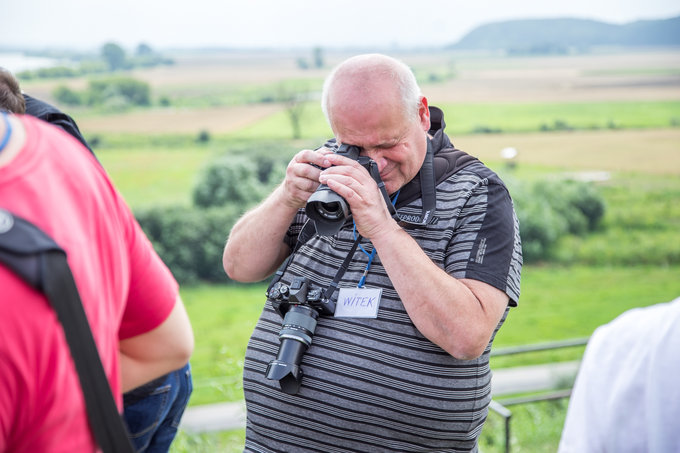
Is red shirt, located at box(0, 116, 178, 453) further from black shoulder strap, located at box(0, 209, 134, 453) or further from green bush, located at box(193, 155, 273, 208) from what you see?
green bush, located at box(193, 155, 273, 208)

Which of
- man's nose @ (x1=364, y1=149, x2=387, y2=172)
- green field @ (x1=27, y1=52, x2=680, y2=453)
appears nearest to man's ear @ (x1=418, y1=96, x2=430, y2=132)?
man's nose @ (x1=364, y1=149, x2=387, y2=172)

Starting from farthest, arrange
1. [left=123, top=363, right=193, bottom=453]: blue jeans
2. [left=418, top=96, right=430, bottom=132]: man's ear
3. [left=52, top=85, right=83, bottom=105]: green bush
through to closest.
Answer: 1. [left=52, top=85, right=83, bottom=105]: green bush
2. [left=418, top=96, right=430, bottom=132]: man's ear
3. [left=123, top=363, right=193, bottom=453]: blue jeans

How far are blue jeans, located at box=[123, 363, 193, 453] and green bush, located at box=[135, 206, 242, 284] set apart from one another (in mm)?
30084

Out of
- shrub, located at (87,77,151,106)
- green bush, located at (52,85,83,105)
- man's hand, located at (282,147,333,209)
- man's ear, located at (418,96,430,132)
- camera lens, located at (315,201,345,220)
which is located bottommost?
shrub, located at (87,77,151,106)

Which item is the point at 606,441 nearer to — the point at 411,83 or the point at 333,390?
the point at 333,390

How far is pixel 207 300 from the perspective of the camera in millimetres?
32031

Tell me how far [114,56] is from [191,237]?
14.3 metres

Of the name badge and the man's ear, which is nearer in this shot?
the name badge

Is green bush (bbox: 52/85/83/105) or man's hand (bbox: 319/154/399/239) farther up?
man's hand (bbox: 319/154/399/239)

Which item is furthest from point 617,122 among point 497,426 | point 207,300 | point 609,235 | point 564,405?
point 497,426

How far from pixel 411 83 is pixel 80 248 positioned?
1.30 meters

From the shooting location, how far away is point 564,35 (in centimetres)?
4266

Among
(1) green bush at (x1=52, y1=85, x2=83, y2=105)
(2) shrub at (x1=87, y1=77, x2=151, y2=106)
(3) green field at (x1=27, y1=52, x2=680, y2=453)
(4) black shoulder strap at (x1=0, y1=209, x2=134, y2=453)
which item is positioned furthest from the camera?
(2) shrub at (x1=87, y1=77, x2=151, y2=106)

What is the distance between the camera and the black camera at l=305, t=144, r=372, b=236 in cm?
178
